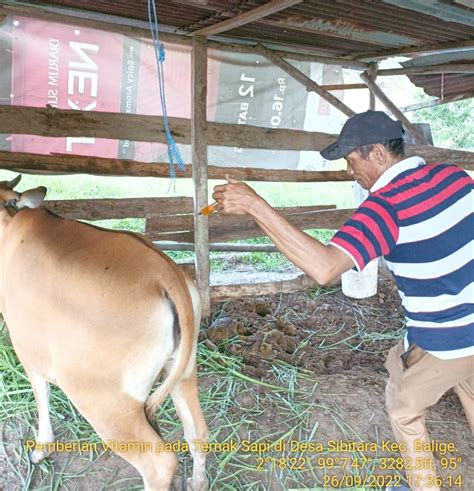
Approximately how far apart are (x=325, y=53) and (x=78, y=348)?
4.67 m

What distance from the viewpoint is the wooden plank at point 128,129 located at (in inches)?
157

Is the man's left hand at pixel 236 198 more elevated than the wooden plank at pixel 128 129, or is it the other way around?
the man's left hand at pixel 236 198

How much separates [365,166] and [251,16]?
186 centimetres

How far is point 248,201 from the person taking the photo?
2.13 metres

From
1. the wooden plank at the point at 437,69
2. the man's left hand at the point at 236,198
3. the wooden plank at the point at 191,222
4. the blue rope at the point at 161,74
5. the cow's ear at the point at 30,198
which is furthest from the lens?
the wooden plank at the point at 437,69

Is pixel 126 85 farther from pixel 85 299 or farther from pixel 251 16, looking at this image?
pixel 85 299

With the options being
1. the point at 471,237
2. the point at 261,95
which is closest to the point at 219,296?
the point at 261,95

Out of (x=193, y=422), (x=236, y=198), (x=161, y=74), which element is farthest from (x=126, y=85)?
(x=193, y=422)

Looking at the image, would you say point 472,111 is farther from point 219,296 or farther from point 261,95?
point 219,296

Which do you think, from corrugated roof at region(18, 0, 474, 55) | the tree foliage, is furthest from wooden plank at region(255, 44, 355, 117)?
the tree foliage

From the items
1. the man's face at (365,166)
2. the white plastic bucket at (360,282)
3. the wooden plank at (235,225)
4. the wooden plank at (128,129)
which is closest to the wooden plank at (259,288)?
the white plastic bucket at (360,282)

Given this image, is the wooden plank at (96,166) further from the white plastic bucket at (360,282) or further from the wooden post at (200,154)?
the white plastic bucket at (360,282)

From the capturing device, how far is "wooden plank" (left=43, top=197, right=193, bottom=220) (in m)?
4.41

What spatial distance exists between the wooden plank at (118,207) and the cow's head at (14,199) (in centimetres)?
105
